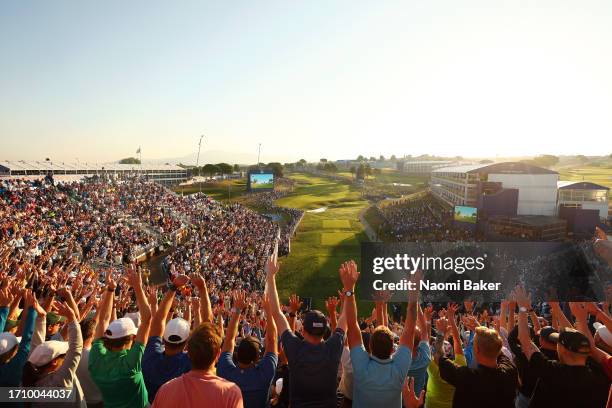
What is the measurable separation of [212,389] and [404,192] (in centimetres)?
7986

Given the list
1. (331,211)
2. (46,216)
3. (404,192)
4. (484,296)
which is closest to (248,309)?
(484,296)

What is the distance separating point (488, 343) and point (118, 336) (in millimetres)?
3015

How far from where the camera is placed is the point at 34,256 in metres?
15.5

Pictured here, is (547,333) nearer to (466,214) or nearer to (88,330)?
(88,330)

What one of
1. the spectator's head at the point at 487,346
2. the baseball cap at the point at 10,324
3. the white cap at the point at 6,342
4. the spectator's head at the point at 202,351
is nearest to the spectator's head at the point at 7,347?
the white cap at the point at 6,342

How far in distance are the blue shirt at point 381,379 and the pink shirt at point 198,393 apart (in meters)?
1.07

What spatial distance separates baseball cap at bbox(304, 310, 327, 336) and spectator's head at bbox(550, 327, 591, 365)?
1.96 m

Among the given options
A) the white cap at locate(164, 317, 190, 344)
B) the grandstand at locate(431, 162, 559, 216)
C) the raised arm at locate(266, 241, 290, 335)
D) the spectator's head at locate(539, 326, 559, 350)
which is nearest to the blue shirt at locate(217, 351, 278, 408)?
the raised arm at locate(266, 241, 290, 335)

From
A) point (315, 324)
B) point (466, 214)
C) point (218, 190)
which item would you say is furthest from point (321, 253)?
point (218, 190)

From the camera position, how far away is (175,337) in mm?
3293

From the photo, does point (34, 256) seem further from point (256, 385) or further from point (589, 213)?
point (589, 213)

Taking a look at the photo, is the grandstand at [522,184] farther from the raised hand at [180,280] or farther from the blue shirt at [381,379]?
the raised hand at [180,280]

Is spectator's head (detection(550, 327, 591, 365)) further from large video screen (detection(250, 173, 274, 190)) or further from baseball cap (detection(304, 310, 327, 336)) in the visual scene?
large video screen (detection(250, 173, 274, 190))

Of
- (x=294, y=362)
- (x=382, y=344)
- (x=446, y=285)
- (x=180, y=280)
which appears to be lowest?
(x=446, y=285)
